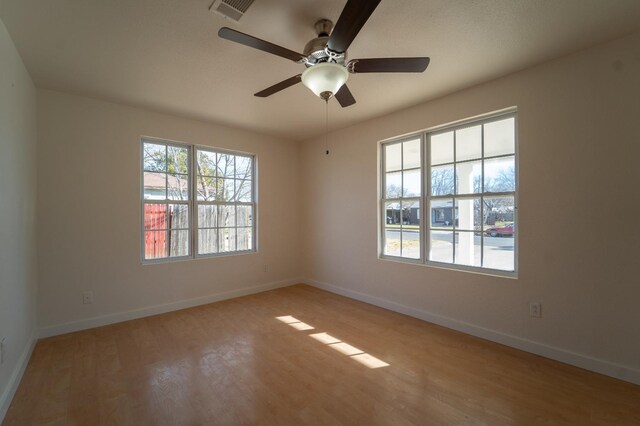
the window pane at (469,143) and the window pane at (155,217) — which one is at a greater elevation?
the window pane at (469,143)

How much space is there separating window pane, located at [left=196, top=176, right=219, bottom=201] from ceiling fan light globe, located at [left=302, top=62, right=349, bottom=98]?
278 cm

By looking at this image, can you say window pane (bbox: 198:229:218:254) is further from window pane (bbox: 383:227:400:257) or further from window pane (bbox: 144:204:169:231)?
window pane (bbox: 383:227:400:257)

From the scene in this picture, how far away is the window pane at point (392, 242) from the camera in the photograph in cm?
386

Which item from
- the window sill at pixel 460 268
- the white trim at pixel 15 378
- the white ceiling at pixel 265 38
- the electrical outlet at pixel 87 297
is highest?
the white ceiling at pixel 265 38

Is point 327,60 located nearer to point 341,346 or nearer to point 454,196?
point 454,196

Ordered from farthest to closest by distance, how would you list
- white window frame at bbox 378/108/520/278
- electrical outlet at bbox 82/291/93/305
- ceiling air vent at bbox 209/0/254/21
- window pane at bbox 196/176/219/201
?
window pane at bbox 196/176/219/201
electrical outlet at bbox 82/291/93/305
white window frame at bbox 378/108/520/278
ceiling air vent at bbox 209/0/254/21

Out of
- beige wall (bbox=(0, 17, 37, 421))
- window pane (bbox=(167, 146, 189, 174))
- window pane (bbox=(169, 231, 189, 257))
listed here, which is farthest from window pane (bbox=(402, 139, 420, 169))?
beige wall (bbox=(0, 17, 37, 421))

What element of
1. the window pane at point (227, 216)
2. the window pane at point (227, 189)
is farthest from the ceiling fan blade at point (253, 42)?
the window pane at point (227, 216)

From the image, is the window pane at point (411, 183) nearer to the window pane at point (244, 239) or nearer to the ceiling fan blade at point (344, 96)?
the ceiling fan blade at point (344, 96)

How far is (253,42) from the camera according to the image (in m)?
1.71

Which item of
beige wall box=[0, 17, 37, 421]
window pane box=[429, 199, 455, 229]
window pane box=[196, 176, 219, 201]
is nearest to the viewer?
beige wall box=[0, 17, 37, 421]

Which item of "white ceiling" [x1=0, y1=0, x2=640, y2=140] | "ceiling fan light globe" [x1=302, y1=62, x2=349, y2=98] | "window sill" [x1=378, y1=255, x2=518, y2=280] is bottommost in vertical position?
"window sill" [x1=378, y1=255, x2=518, y2=280]

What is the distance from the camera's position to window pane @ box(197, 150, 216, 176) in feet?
13.7

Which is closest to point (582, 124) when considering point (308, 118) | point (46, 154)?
point (308, 118)
